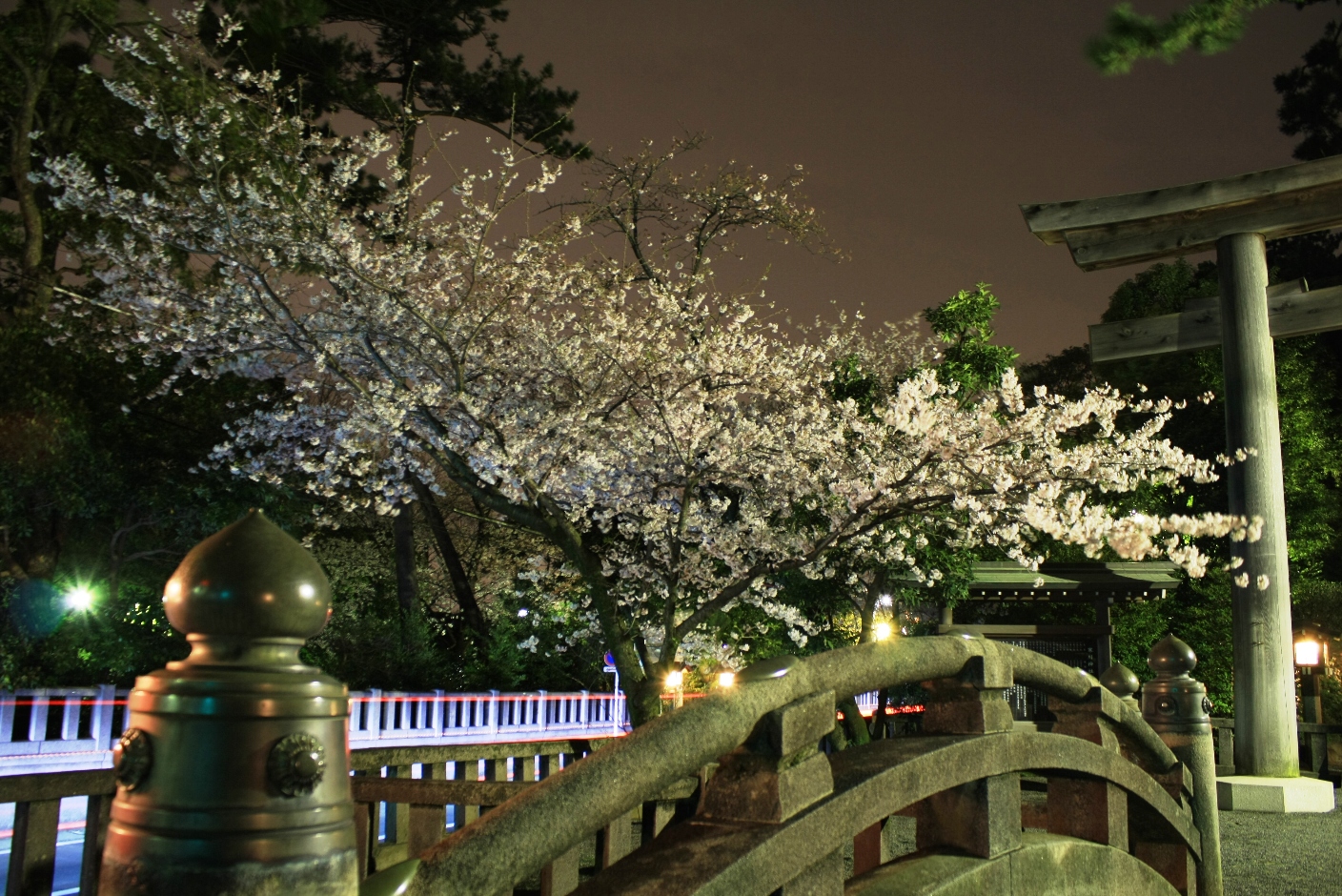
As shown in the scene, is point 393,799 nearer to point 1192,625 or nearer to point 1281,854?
point 1281,854

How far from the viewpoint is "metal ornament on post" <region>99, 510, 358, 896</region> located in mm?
1272

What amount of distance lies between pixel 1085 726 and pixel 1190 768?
49.6 inches

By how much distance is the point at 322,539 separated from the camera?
62.4 ft

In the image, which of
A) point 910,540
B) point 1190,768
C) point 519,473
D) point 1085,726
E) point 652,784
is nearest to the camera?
point 652,784

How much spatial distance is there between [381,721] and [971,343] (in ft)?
31.3

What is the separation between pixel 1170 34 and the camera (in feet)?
10.3

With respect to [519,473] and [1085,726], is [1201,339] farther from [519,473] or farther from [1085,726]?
[1085,726]

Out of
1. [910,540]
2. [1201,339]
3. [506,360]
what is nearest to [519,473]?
[506,360]

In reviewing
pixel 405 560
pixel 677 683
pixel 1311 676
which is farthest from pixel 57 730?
pixel 1311 676

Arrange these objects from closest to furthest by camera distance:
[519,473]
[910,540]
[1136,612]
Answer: [519,473] < [910,540] < [1136,612]

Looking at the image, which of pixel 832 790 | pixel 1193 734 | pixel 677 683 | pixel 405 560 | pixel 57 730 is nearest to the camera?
pixel 832 790

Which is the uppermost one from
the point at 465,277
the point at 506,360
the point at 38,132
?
the point at 38,132

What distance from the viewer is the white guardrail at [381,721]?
27.4 ft

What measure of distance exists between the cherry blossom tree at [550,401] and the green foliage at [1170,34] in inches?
275
